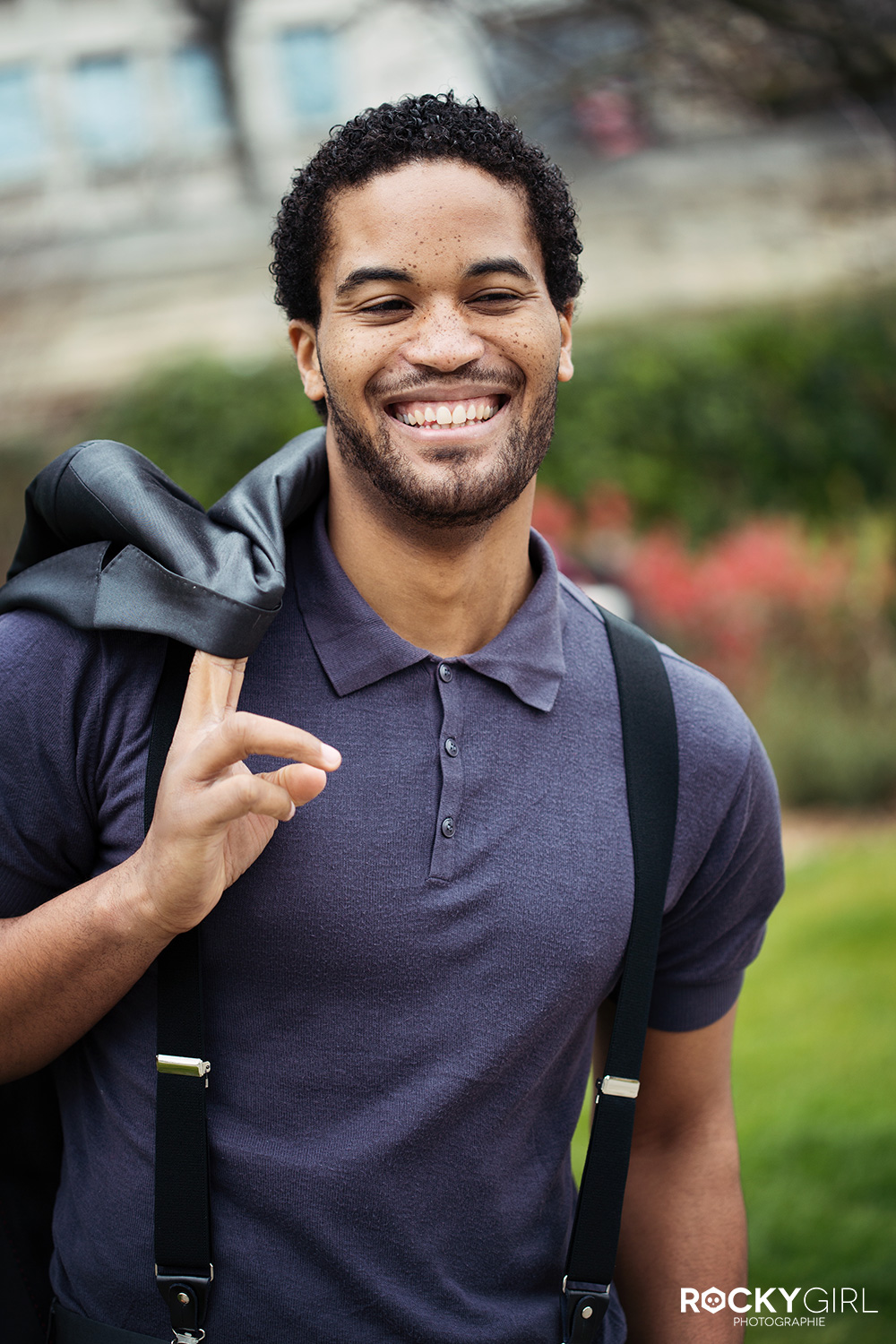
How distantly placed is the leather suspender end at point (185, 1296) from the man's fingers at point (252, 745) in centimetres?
75

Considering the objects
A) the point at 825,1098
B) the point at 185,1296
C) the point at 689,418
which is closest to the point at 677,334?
the point at 689,418

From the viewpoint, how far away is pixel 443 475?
1943 millimetres

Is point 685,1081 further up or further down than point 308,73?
further down

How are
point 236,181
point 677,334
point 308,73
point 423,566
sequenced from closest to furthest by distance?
point 423,566 < point 677,334 < point 236,181 < point 308,73

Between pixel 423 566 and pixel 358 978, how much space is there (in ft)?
2.18

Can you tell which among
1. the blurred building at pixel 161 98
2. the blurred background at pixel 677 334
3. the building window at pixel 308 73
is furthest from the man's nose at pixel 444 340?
the building window at pixel 308 73

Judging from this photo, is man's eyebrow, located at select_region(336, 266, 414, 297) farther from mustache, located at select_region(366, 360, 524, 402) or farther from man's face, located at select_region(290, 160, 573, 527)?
mustache, located at select_region(366, 360, 524, 402)

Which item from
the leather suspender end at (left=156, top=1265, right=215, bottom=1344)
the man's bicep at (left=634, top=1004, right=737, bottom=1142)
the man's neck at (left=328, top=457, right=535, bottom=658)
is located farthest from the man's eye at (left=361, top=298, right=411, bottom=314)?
the leather suspender end at (left=156, top=1265, right=215, bottom=1344)

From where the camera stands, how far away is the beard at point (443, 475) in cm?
194

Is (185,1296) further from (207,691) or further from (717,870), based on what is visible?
(717,870)

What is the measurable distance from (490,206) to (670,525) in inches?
309

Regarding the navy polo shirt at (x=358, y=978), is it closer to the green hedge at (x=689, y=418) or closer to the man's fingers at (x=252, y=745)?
the man's fingers at (x=252, y=745)

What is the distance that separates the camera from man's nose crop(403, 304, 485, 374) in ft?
6.31

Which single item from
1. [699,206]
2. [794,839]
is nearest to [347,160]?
[794,839]
